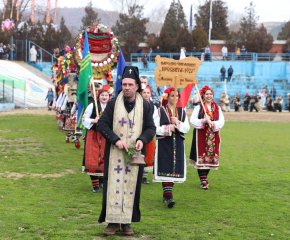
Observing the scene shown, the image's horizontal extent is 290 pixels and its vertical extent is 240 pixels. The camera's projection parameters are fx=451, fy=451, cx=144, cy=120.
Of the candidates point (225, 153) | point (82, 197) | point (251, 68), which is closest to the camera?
point (82, 197)

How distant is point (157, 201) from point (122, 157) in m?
2.01

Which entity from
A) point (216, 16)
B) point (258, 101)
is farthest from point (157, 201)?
point (216, 16)

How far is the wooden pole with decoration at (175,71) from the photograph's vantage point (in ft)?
22.9

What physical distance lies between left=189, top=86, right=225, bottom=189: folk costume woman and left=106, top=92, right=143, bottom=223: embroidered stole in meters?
2.91

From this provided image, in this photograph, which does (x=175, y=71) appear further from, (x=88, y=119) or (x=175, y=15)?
(x=175, y=15)

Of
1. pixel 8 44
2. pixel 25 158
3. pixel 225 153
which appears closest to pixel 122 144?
pixel 25 158

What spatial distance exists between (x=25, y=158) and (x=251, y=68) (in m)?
32.1

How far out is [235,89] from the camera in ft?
122

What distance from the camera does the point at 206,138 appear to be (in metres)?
8.14

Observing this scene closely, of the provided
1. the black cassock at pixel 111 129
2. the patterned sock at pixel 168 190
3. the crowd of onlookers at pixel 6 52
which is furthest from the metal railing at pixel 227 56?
the black cassock at pixel 111 129

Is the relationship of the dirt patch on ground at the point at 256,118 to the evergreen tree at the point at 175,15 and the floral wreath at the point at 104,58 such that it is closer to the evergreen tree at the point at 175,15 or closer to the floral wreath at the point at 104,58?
the floral wreath at the point at 104,58

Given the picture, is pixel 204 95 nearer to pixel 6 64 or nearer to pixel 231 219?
pixel 231 219

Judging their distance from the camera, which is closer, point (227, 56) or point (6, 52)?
point (6, 52)

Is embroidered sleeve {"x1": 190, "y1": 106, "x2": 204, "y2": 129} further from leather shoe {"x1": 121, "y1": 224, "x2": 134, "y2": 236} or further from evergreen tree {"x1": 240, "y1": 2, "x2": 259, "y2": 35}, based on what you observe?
evergreen tree {"x1": 240, "y1": 2, "x2": 259, "y2": 35}
